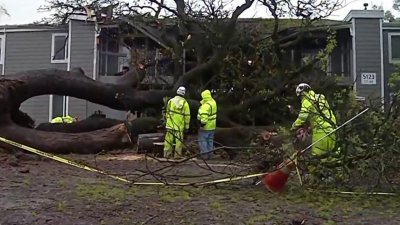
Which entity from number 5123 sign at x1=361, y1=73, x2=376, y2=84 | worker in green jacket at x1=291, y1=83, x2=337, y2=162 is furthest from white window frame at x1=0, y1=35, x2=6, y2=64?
worker in green jacket at x1=291, y1=83, x2=337, y2=162

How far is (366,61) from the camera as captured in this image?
20875mm

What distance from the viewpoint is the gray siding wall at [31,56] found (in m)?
22.8

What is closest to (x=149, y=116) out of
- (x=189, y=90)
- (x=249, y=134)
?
(x=189, y=90)

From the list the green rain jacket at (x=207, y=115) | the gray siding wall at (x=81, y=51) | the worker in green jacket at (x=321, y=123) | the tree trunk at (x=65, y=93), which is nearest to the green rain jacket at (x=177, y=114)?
the green rain jacket at (x=207, y=115)

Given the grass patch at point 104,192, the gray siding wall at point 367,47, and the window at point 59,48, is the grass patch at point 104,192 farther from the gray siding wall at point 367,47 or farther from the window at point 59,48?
the window at point 59,48

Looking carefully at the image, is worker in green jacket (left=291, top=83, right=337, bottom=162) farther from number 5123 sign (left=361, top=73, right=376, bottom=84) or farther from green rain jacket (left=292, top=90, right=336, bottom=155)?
number 5123 sign (left=361, top=73, right=376, bottom=84)

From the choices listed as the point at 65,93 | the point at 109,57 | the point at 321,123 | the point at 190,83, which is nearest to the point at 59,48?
the point at 109,57

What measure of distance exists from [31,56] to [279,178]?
18618 millimetres

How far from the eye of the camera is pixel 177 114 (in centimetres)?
1245

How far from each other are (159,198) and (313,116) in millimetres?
2525

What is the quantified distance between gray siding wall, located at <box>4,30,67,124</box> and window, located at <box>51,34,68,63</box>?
16cm

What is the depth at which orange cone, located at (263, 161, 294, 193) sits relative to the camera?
6.40 m

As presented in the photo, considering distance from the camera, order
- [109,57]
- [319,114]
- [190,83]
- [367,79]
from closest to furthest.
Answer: [319,114], [190,83], [367,79], [109,57]

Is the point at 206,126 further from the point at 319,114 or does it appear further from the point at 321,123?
the point at 319,114
